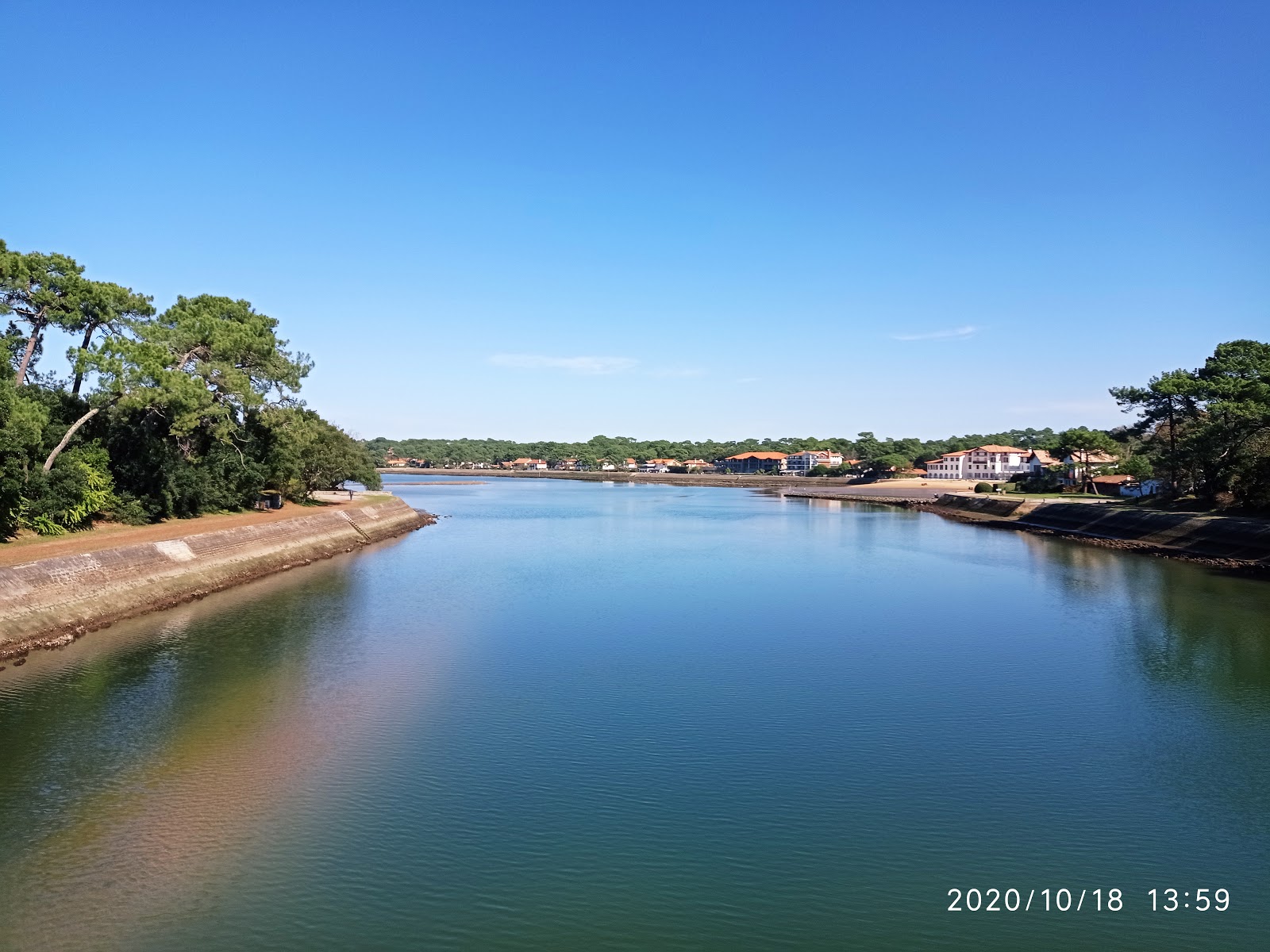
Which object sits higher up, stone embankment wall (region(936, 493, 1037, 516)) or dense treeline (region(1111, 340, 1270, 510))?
dense treeline (region(1111, 340, 1270, 510))

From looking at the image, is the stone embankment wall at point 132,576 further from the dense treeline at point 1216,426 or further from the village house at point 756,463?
the village house at point 756,463

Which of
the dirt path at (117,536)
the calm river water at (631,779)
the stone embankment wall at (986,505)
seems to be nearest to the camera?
the calm river water at (631,779)

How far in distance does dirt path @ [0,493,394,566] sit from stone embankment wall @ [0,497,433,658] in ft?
2.16

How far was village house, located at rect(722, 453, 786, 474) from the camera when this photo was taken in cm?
17830

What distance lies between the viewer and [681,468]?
643 ft

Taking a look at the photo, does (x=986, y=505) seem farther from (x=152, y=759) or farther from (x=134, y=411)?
(x=152, y=759)

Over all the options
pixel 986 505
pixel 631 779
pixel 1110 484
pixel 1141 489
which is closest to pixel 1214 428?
pixel 1141 489

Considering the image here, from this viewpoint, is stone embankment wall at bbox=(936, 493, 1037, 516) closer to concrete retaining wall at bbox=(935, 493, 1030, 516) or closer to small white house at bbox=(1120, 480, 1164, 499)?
concrete retaining wall at bbox=(935, 493, 1030, 516)

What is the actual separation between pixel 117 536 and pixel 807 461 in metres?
153

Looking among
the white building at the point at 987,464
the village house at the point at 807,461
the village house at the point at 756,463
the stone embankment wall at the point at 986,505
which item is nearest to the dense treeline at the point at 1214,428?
the stone embankment wall at the point at 986,505

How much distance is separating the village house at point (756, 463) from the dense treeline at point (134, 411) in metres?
141

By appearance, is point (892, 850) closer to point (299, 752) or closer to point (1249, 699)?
point (299, 752)

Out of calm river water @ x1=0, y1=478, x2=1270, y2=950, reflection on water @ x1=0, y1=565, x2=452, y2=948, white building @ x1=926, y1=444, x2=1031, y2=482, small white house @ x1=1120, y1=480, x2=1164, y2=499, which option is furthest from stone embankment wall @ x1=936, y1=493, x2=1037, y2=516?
reflection on water @ x1=0, y1=565, x2=452, y2=948

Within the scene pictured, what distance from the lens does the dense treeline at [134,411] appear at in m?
27.5
